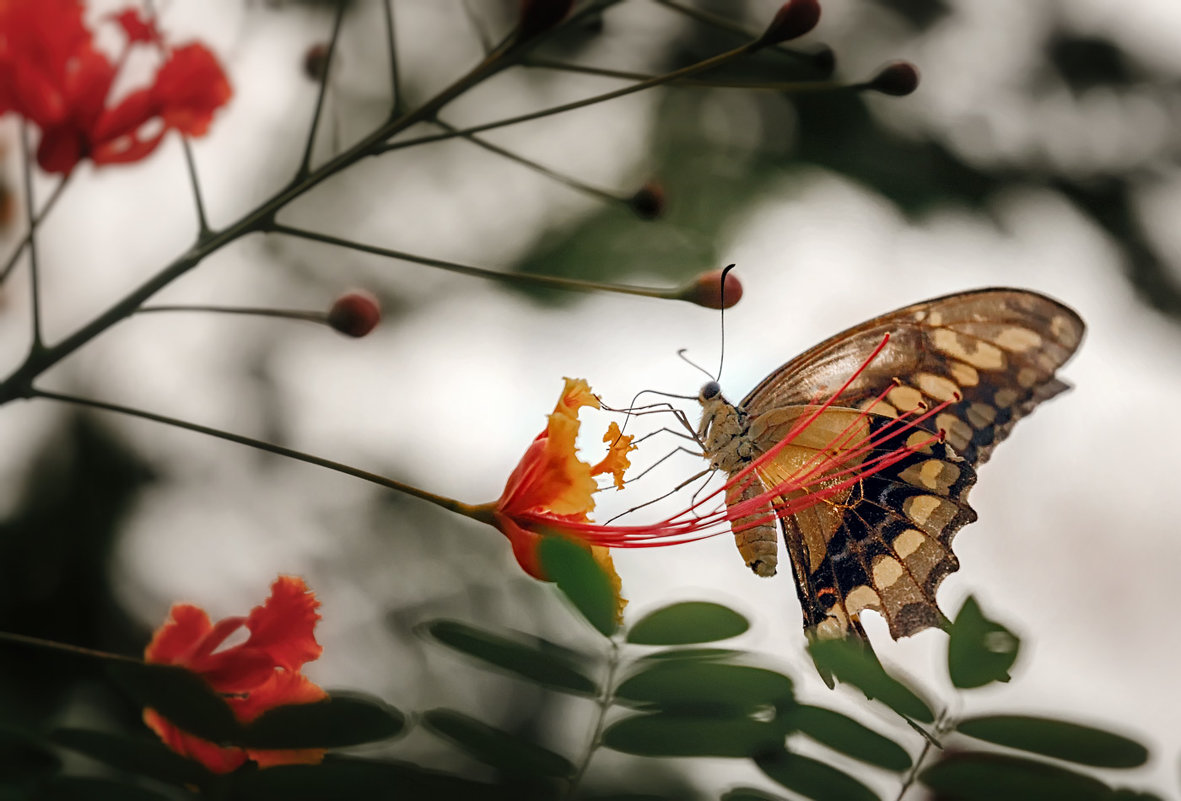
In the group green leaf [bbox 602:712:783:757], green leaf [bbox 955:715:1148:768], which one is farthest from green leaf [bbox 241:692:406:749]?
green leaf [bbox 955:715:1148:768]

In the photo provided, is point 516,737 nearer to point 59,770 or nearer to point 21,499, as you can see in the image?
point 59,770

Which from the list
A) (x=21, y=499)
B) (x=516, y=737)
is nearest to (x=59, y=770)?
(x=516, y=737)

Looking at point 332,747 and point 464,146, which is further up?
point 464,146

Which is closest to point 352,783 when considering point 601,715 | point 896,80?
point 601,715

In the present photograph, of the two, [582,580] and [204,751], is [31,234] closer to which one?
[204,751]

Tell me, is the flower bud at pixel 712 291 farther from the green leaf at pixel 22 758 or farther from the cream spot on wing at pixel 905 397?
the green leaf at pixel 22 758
